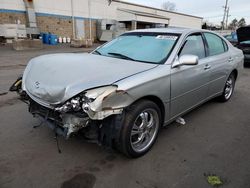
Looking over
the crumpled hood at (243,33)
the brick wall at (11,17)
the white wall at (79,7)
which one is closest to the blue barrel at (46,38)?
the brick wall at (11,17)

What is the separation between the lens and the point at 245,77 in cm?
797

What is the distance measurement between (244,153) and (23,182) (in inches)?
110

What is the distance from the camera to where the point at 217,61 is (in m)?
4.13

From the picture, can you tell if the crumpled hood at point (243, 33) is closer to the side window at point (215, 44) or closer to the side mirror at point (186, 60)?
the side window at point (215, 44)

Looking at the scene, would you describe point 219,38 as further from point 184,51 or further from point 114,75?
point 114,75

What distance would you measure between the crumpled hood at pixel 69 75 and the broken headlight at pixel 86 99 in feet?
0.17

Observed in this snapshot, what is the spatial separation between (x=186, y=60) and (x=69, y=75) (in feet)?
5.11

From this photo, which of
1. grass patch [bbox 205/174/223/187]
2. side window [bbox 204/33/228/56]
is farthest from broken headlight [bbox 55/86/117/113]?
side window [bbox 204/33/228/56]

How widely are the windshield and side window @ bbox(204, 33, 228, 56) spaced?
103cm

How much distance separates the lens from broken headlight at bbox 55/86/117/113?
2.28 metres

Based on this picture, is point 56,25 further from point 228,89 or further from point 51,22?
point 228,89

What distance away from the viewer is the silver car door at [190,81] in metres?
3.13

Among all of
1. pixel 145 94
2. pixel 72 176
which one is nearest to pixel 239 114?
pixel 145 94

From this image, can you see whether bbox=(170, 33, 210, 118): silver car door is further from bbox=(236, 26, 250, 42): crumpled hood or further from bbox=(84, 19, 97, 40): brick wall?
bbox=(84, 19, 97, 40): brick wall
